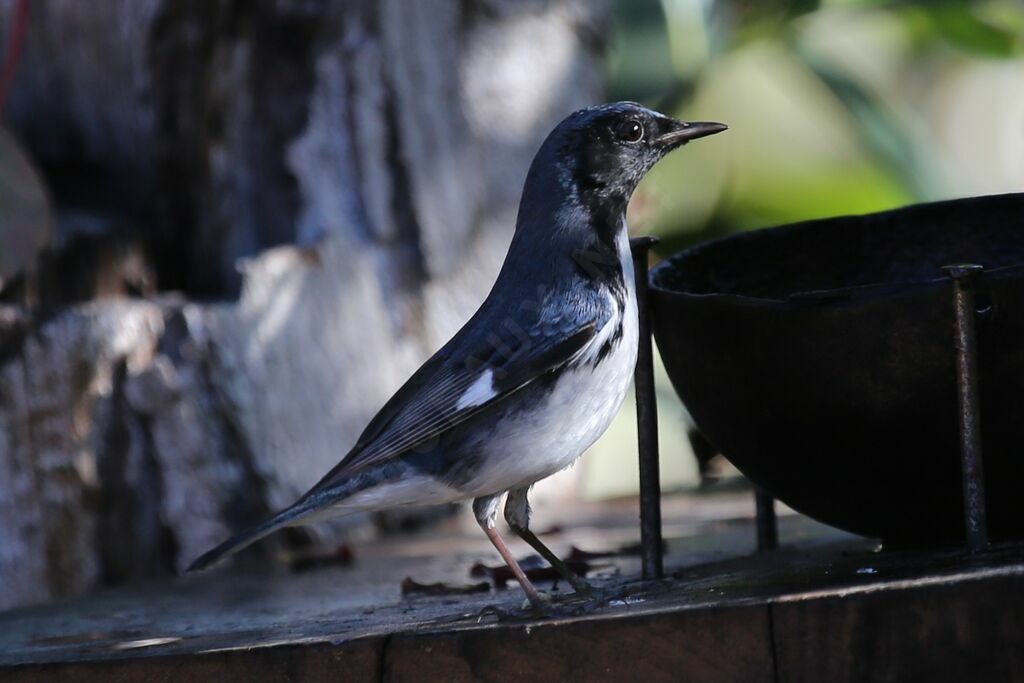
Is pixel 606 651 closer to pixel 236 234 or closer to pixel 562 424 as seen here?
pixel 562 424

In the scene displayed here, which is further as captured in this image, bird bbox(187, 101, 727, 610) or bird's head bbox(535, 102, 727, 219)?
bird's head bbox(535, 102, 727, 219)

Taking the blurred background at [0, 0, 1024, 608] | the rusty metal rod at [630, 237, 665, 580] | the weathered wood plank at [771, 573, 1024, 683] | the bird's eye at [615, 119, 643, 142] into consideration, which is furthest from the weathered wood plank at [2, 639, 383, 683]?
the blurred background at [0, 0, 1024, 608]

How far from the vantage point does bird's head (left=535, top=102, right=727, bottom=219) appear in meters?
3.41

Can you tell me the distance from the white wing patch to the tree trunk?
1.56m

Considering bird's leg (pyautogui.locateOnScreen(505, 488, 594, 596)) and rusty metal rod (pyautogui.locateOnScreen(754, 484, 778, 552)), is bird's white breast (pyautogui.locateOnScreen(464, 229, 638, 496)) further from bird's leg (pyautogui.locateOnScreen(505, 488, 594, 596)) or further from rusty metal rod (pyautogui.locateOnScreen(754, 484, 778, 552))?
rusty metal rod (pyautogui.locateOnScreen(754, 484, 778, 552))

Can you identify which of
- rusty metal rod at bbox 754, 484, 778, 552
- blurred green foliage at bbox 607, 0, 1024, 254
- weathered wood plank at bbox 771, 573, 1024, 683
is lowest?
weathered wood plank at bbox 771, 573, 1024, 683

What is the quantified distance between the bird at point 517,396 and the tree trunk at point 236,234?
1.40 metres

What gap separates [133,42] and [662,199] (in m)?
2.55

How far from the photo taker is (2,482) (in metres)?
4.43

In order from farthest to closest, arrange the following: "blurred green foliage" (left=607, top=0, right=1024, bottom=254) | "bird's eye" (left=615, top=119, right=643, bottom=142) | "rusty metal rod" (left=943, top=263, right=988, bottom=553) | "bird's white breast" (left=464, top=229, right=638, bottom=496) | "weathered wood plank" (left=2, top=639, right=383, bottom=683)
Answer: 1. "blurred green foliage" (left=607, top=0, right=1024, bottom=254)
2. "bird's eye" (left=615, top=119, right=643, bottom=142)
3. "bird's white breast" (left=464, top=229, right=638, bottom=496)
4. "rusty metal rod" (left=943, top=263, right=988, bottom=553)
5. "weathered wood plank" (left=2, top=639, right=383, bottom=683)

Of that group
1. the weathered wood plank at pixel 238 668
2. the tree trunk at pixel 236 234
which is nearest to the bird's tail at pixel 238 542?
the weathered wood plank at pixel 238 668

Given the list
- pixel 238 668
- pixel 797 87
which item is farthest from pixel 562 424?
pixel 797 87

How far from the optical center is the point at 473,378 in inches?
124

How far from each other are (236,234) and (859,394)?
2.74 meters
